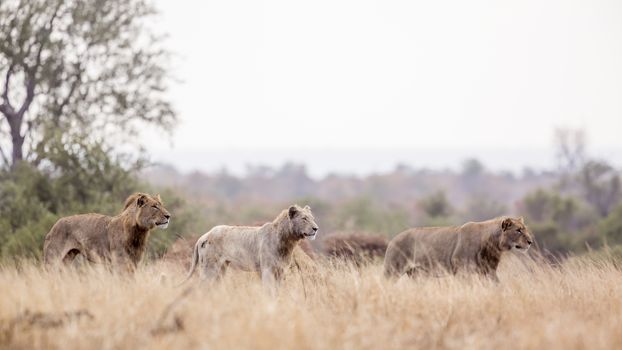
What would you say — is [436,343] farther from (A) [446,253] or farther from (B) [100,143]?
(B) [100,143]

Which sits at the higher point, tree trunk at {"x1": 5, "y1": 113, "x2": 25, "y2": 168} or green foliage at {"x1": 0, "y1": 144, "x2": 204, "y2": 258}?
tree trunk at {"x1": 5, "y1": 113, "x2": 25, "y2": 168}

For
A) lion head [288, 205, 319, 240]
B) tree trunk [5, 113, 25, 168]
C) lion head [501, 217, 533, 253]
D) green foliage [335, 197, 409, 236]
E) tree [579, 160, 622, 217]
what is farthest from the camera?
tree [579, 160, 622, 217]

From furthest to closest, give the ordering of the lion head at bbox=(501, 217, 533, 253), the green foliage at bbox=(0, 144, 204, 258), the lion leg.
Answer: the green foliage at bbox=(0, 144, 204, 258), the lion leg, the lion head at bbox=(501, 217, 533, 253)

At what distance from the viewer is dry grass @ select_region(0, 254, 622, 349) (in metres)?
8.09

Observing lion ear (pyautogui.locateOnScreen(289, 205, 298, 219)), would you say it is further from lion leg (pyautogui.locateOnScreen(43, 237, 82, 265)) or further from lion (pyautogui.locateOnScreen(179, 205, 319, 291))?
lion leg (pyautogui.locateOnScreen(43, 237, 82, 265))

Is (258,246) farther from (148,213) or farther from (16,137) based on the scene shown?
(16,137)

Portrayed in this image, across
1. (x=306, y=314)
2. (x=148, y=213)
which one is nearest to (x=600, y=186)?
(x=148, y=213)

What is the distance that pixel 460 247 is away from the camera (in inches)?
530

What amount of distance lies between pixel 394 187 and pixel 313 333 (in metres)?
95.6

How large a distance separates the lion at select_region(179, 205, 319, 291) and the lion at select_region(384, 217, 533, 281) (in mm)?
1705

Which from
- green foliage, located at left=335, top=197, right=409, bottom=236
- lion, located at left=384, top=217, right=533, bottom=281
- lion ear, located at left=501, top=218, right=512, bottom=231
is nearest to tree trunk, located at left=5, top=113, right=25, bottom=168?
lion, located at left=384, top=217, right=533, bottom=281

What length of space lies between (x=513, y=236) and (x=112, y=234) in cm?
533

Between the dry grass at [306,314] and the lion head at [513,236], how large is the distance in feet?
5.64

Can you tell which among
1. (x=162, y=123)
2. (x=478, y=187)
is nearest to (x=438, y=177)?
(x=478, y=187)
